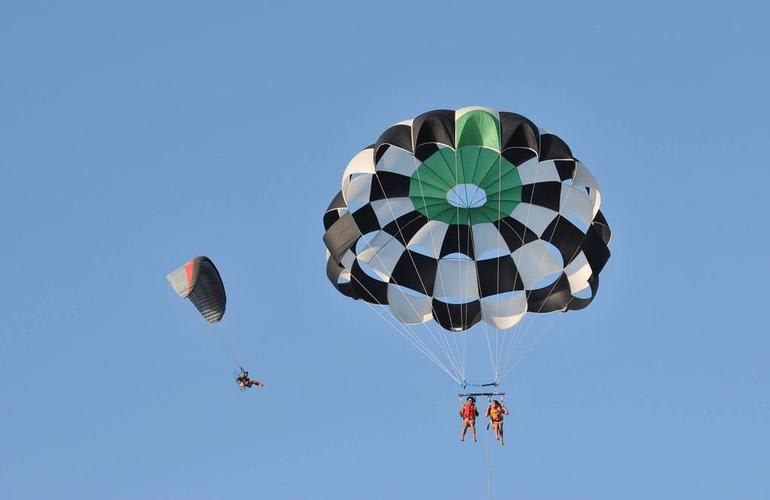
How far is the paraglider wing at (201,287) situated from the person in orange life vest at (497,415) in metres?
6.10

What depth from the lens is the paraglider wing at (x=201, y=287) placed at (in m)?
37.9

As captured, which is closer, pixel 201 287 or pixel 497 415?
pixel 497 415

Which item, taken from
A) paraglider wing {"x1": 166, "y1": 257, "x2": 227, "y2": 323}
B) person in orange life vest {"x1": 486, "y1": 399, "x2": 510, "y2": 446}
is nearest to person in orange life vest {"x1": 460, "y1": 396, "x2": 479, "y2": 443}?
person in orange life vest {"x1": 486, "y1": 399, "x2": 510, "y2": 446}

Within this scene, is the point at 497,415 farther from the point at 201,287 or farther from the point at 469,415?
the point at 201,287

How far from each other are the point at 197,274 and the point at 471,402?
250 inches

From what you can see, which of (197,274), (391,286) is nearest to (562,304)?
(391,286)

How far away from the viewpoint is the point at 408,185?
119 ft

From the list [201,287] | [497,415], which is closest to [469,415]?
[497,415]

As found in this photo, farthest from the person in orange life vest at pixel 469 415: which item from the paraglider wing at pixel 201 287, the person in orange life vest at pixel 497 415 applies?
the paraglider wing at pixel 201 287

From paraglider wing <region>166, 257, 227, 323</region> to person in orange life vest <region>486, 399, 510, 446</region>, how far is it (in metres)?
6.10

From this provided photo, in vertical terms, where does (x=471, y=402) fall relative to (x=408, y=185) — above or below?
below

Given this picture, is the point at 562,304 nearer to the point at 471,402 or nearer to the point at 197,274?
the point at 471,402

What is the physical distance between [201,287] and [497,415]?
22.1ft

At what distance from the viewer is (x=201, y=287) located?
3797 centimetres
